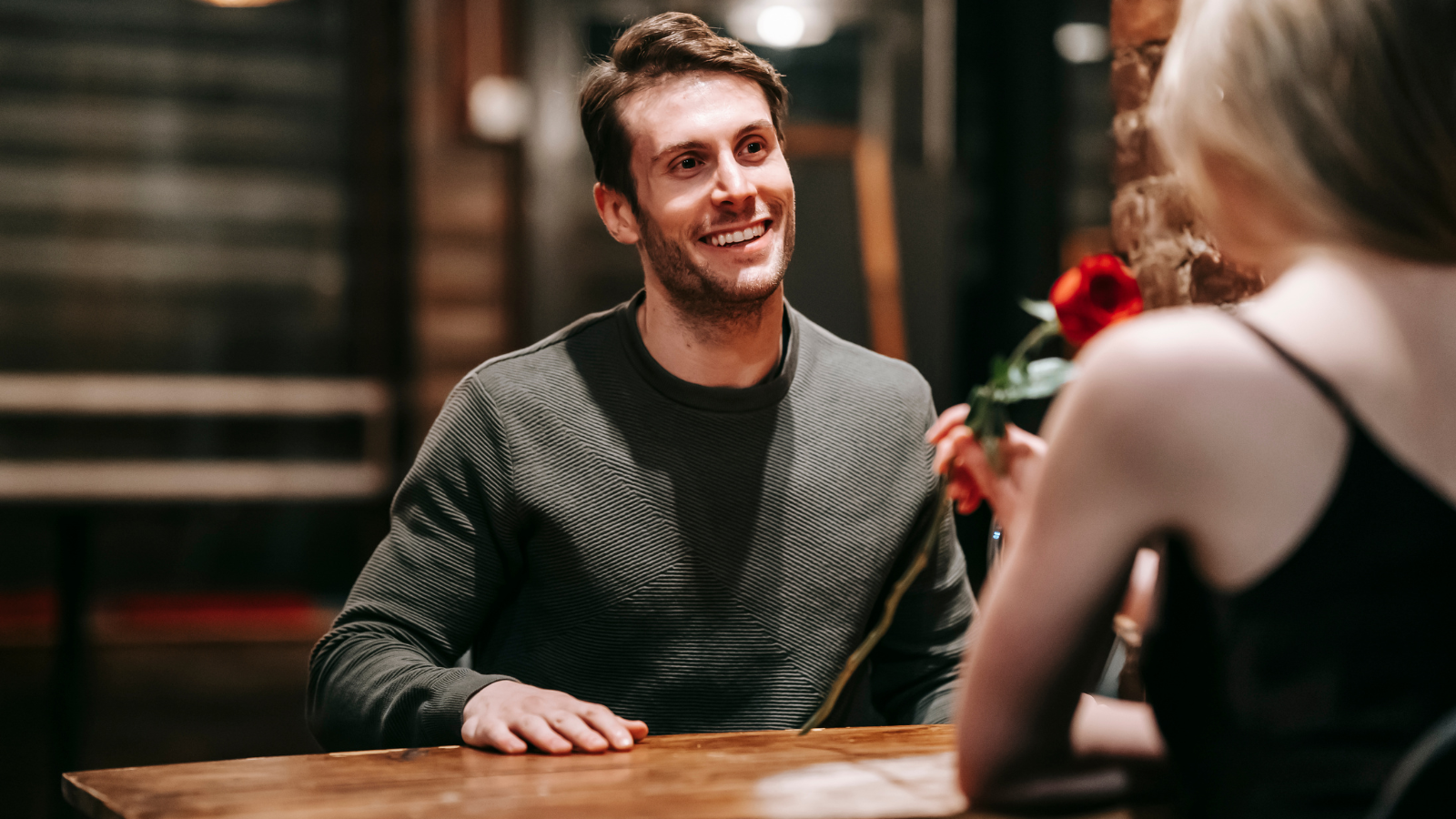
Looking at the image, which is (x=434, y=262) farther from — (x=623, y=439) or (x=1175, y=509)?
(x=1175, y=509)

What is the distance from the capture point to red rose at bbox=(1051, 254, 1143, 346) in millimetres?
1171

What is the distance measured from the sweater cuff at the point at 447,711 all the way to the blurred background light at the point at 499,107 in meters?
3.67

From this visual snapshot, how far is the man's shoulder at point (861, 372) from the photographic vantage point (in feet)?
5.79

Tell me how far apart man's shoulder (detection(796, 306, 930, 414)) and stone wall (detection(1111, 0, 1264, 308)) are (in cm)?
36

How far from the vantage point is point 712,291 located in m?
1.67

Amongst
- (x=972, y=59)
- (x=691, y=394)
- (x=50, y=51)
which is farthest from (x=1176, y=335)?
(x=50, y=51)

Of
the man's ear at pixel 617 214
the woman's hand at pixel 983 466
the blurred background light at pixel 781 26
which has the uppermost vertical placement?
the blurred background light at pixel 781 26

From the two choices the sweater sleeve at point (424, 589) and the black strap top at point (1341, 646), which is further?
the sweater sleeve at point (424, 589)

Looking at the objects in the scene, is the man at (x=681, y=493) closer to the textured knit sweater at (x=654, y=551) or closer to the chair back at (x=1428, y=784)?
the textured knit sweater at (x=654, y=551)

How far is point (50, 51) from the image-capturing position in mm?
4824

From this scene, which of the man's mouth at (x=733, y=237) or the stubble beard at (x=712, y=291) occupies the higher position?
the man's mouth at (x=733, y=237)

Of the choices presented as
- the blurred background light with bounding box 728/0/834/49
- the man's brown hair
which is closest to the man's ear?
the man's brown hair

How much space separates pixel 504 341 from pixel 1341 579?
4390 mm

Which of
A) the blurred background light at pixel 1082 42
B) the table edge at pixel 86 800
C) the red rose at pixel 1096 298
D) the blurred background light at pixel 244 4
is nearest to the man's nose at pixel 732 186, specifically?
the red rose at pixel 1096 298
